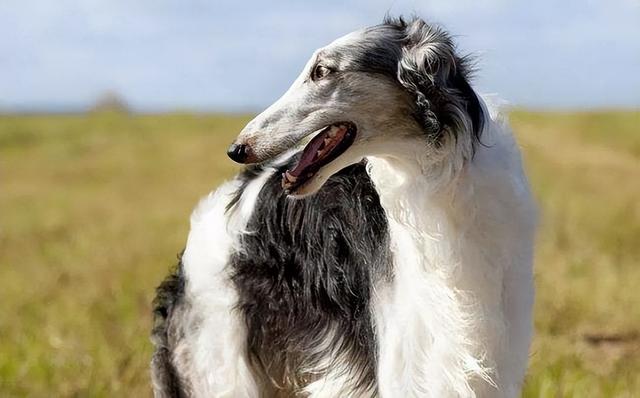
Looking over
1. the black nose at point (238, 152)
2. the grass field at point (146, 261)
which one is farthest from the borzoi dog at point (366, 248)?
the grass field at point (146, 261)

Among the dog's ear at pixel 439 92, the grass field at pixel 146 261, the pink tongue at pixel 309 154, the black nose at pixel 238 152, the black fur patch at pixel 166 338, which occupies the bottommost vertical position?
the grass field at pixel 146 261

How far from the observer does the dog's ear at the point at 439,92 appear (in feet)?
10.8

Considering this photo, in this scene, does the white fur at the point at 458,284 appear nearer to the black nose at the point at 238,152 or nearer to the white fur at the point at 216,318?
the black nose at the point at 238,152

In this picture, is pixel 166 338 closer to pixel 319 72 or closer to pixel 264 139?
pixel 264 139

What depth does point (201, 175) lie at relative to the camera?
19.0 m

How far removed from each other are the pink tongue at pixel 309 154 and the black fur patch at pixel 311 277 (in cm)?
51

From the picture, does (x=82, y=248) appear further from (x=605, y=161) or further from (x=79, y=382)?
(x=605, y=161)

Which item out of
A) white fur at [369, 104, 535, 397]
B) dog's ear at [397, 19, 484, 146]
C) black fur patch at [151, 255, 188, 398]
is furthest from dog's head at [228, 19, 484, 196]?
black fur patch at [151, 255, 188, 398]

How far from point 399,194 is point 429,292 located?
378 mm

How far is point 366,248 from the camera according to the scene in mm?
3850

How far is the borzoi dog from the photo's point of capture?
3.36 metres

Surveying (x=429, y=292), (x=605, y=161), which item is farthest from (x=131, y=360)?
(x=605, y=161)

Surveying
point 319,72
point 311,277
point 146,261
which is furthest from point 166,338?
point 146,261

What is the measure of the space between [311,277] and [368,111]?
2.97 ft
